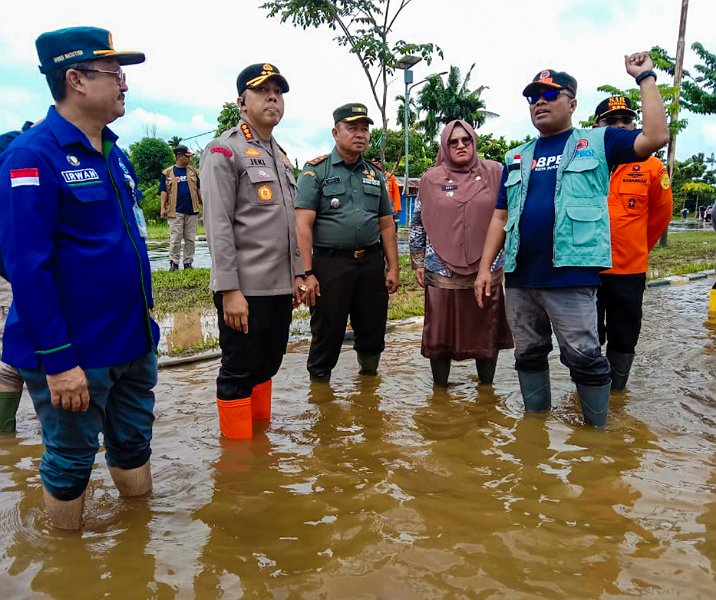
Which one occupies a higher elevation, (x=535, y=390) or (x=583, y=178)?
(x=583, y=178)

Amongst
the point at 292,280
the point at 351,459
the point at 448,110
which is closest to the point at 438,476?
the point at 351,459

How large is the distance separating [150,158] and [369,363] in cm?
3905

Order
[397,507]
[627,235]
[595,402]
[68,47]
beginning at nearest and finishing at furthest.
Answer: [68,47] → [397,507] → [595,402] → [627,235]

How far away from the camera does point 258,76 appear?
327 cm

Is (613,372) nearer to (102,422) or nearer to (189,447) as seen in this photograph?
(189,447)

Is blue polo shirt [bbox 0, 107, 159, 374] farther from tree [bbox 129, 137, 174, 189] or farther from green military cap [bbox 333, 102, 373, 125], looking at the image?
tree [bbox 129, 137, 174, 189]

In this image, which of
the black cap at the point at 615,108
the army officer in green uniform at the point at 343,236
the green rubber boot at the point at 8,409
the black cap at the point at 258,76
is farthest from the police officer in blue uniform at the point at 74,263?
the black cap at the point at 615,108

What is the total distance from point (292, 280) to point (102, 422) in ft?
4.38

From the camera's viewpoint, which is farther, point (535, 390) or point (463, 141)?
point (463, 141)

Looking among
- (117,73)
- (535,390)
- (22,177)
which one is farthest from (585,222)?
(22,177)

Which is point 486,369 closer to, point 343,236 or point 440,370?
point 440,370

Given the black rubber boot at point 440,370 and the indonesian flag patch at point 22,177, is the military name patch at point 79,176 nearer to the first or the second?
the indonesian flag patch at point 22,177

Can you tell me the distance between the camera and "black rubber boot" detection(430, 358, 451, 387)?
173 inches

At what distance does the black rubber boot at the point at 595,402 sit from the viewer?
3.41 metres
